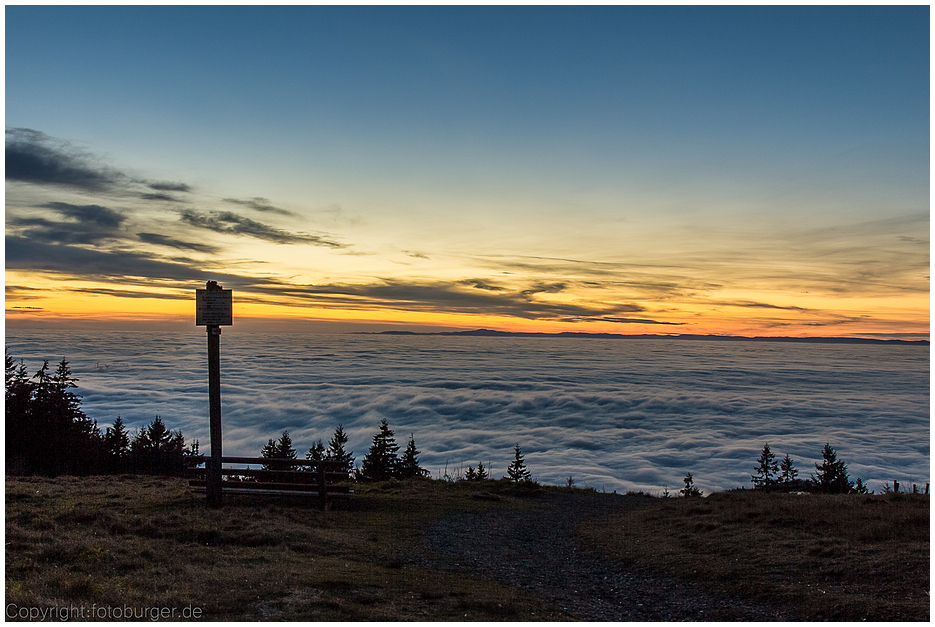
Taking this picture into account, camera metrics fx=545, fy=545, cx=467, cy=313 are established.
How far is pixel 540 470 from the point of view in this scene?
70688mm

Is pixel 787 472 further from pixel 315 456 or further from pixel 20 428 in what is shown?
pixel 20 428

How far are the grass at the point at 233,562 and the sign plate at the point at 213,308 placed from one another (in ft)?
14.5

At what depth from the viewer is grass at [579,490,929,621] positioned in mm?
7508

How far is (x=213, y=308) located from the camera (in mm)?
13352

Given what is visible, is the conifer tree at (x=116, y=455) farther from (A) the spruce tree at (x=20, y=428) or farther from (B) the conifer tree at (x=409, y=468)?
(B) the conifer tree at (x=409, y=468)

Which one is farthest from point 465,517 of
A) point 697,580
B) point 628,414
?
point 628,414

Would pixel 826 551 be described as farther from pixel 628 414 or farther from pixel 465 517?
pixel 628 414

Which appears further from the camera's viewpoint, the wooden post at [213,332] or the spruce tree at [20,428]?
the spruce tree at [20,428]

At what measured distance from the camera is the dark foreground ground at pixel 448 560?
270 inches

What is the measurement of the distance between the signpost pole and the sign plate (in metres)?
0.19

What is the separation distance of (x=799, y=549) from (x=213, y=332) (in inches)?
524

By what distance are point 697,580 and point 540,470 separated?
2509 inches

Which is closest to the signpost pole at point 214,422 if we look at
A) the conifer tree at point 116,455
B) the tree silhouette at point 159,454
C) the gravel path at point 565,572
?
the gravel path at point 565,572

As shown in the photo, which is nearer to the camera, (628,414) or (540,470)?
(540,470)
